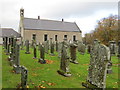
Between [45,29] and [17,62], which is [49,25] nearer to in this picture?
[45,29]

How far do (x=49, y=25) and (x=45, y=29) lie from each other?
9.64 feet

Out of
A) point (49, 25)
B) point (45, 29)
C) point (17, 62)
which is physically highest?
point (49, 25)

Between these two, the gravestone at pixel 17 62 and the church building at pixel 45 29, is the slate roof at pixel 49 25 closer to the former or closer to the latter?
the church building at pixel 45 29

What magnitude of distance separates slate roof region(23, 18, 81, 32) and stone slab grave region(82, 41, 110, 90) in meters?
36.6

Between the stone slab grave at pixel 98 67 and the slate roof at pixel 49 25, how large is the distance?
36.6 metres

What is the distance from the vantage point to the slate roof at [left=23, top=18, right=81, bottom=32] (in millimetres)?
43438

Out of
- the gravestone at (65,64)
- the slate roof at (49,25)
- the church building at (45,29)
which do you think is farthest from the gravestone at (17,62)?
the slate roof at (49,25)

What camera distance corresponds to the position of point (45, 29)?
4453 centimetres

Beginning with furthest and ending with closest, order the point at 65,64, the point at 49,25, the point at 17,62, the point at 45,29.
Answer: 1. the point at 49,25
2. the point at 45,29
3. the point at 65,64
4. the point at 17,62

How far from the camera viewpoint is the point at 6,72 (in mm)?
8617

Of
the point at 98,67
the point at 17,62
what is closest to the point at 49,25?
the point at 17,62

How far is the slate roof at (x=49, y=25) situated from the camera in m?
43.4

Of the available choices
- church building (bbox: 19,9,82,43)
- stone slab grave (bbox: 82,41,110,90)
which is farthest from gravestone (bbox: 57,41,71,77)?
church building (bbox: 19,9,82,43)

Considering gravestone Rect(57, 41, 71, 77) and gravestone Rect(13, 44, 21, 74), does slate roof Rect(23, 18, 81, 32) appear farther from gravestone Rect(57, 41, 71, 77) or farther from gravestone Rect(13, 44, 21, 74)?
gravestone Rect(57, 41, 71, 77)
